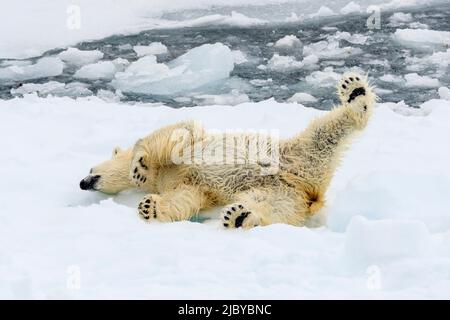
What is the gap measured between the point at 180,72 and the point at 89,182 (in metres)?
4.99

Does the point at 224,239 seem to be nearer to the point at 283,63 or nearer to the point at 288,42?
the point at 283,63

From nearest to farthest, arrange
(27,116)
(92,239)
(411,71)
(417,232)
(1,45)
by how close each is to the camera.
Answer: (417,232) → (92,239) → (27,116) → (411,71) → (1,45)

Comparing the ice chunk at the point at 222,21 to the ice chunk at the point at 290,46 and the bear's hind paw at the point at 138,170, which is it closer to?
the ice chunk at the point at 290,46

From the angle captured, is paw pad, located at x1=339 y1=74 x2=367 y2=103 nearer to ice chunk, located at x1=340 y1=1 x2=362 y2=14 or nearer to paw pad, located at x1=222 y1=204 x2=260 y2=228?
paw pad, located at x1=222 y1=204 x2=260 y2=228

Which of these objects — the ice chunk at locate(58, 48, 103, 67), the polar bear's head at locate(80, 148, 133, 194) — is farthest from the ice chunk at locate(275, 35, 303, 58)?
the polar bear's head at locate(80, 148, 133, 194)

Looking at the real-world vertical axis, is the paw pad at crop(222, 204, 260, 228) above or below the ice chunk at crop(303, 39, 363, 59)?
above

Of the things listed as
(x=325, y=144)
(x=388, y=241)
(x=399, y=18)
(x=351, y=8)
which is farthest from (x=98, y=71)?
(x=388, y=241)

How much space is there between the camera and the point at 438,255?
150 inches

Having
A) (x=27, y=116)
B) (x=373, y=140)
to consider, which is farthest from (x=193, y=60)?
(x=373, y=140)

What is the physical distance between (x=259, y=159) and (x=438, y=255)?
1666 millimetres

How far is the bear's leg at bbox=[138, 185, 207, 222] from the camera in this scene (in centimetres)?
478

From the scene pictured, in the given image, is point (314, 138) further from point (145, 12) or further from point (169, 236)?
point (145, 12)

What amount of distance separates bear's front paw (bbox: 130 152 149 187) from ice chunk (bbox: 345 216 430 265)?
1986 mm

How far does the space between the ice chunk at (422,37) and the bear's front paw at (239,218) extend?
7.27 m
